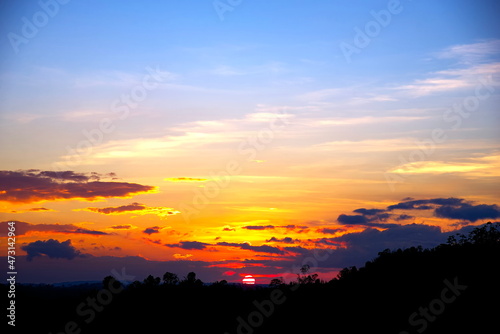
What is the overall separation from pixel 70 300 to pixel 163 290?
16552mm

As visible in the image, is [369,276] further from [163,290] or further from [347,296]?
[163,290]

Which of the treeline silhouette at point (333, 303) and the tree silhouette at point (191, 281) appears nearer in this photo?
the treeline silhouette at point (333, 303)

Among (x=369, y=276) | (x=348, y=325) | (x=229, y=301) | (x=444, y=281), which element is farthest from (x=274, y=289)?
(x=444, y=281)

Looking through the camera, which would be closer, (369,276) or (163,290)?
(369,276)

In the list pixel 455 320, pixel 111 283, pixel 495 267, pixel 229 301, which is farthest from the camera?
pixel 111 283

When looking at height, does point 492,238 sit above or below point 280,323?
above

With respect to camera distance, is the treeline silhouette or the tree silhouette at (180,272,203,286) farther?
the tree silhouette at (180,272,203,286)

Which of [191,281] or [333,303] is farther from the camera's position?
[191,281]

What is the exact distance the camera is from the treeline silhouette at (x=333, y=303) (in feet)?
195

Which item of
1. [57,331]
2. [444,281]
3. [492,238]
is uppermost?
[492,238]

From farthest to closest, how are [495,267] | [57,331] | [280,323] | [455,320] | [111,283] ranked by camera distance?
[111,283] → [57,331] → [280,323] → [495,267] → [455,320]

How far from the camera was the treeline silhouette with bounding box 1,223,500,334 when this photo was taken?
59.4m

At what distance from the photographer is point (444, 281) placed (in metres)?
65.2

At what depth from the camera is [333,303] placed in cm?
7356
